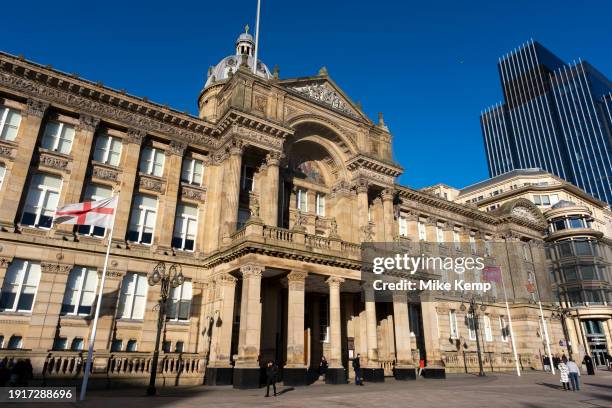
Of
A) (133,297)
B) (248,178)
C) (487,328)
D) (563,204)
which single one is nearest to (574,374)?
(487,328)

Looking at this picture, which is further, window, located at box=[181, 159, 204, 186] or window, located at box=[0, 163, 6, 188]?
window, located at box=[181, 159, 204, 186]

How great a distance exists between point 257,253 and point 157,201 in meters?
8.51

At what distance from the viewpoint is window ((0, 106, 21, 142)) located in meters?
22.1

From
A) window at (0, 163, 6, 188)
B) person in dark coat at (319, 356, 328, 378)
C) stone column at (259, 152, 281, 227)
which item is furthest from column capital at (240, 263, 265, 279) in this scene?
window at (0, 163, 6, 188)

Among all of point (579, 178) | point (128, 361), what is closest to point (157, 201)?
point (128, 361)

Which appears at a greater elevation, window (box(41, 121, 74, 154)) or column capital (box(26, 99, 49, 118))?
column capital (box(26, 99, 49, 118))

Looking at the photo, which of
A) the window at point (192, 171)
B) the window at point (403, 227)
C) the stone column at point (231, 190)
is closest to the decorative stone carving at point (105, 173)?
the window at point (192, 171)

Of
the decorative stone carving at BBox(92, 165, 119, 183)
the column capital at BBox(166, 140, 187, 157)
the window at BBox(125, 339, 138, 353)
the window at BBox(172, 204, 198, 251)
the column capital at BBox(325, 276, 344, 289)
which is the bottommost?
the window at BBox(125, 339, 138, 353)

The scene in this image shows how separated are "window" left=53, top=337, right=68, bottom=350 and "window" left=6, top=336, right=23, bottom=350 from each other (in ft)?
4.63

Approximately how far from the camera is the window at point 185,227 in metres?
26.0

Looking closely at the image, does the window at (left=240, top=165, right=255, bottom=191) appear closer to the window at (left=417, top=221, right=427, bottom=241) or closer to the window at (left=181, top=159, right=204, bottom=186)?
the window at (left=181, top=159, right=204, bottom=186)

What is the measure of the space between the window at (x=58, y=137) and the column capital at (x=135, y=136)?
3.14 metres

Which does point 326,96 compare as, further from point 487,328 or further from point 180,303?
point 487,328

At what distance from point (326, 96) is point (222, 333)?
20.1m
